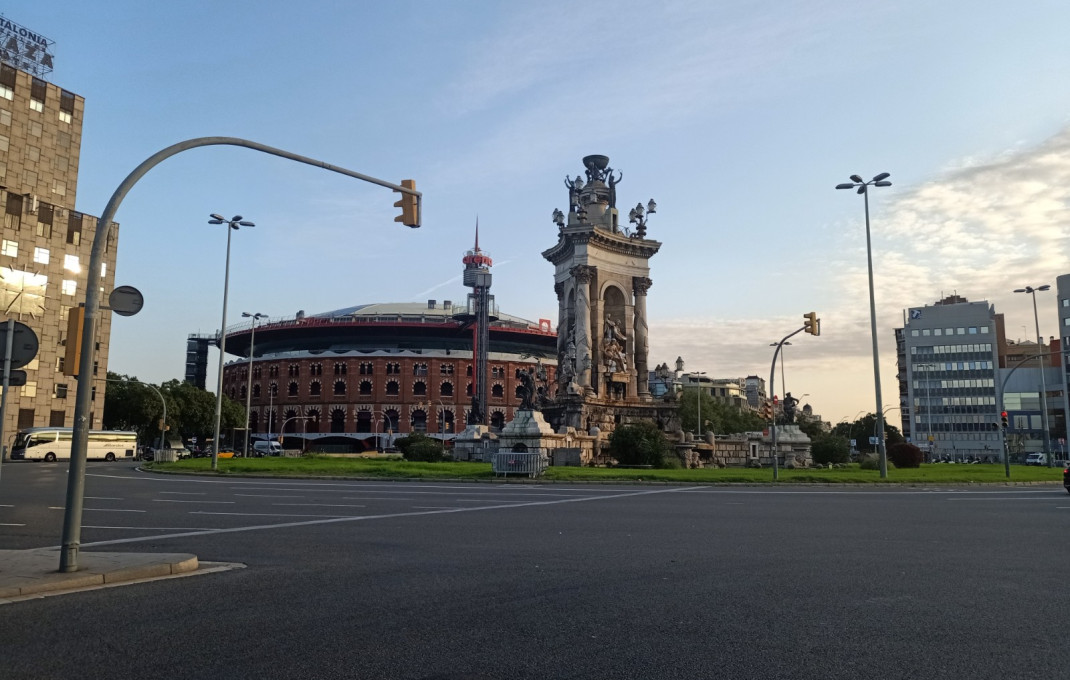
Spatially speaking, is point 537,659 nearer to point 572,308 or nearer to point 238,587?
point 238,587

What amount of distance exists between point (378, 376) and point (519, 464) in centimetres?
7249

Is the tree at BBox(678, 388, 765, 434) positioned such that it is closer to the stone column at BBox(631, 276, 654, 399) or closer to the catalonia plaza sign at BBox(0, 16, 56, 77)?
the stone column at BBox(631, 276, 654, 399)

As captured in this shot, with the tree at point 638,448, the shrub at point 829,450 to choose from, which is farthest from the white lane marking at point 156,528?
the shrub at point 829,450

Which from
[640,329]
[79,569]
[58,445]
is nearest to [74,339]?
[79,569]

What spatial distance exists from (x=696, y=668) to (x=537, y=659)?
3.21 ft

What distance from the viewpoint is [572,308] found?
47.4 meters

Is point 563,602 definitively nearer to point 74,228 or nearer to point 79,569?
point 79,569

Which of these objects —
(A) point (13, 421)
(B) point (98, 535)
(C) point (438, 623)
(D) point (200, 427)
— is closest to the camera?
(C) point (438, 623)

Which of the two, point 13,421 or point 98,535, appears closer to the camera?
point 98,535

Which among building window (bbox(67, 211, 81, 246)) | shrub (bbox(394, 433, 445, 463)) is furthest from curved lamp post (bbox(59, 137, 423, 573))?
building window (bbox(67, 211, 81, 246))

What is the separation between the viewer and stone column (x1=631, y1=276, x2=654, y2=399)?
49.1 meters

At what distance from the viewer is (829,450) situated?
1598 inches

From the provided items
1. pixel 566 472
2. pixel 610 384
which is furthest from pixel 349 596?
pixel 610 384

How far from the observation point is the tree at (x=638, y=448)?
35000 millimetres
